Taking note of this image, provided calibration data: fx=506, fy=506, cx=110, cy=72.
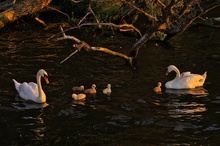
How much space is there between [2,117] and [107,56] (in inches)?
307

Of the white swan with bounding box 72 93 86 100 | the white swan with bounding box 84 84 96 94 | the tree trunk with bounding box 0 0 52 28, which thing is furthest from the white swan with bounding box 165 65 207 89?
the tree trunk with bounding box 0 0 52 28

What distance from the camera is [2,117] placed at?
531 inches

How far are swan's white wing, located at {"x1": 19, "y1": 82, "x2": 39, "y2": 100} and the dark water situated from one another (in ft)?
0.81

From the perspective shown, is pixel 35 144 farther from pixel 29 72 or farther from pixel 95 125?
pixel 29 72

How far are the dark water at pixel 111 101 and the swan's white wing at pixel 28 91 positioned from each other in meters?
0.25

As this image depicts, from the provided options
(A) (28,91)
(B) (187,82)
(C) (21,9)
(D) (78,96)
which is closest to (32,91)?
(A) (28,91)

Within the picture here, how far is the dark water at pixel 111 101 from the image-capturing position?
1216 centimetres

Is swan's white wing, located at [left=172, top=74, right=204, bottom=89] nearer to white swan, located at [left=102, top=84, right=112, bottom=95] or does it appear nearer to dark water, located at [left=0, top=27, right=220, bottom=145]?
dark water, located at [left=0, top=27, right=220, bottom=145]

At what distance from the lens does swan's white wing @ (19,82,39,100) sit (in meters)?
15.3

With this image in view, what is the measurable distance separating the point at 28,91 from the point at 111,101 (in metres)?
2.59

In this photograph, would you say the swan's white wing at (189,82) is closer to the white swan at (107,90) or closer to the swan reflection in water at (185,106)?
the swan reflection in water at (185,106)

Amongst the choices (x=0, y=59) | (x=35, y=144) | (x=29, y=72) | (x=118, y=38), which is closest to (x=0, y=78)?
(x=29, y=72)

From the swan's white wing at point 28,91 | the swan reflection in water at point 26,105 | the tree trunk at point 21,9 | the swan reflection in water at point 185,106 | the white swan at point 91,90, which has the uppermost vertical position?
the tree trunk at point 21,9

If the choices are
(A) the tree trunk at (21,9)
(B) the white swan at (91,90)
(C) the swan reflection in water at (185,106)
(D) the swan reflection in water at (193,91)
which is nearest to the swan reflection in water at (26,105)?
(B) the white swan at (91,90)
